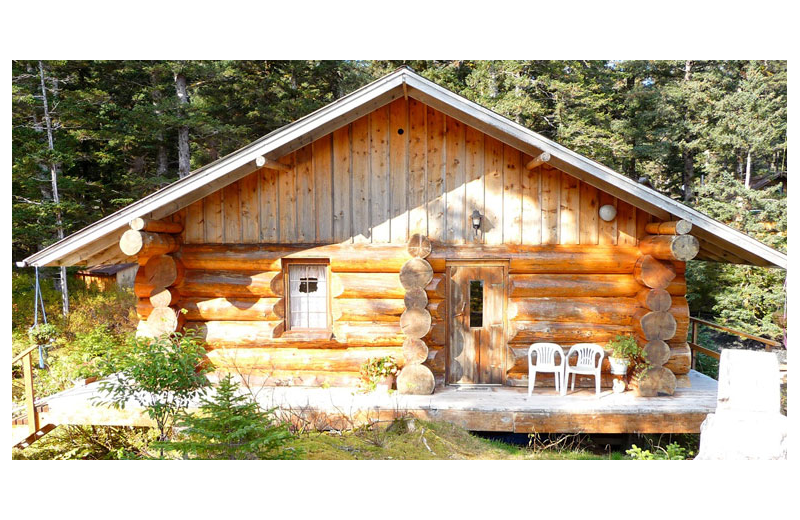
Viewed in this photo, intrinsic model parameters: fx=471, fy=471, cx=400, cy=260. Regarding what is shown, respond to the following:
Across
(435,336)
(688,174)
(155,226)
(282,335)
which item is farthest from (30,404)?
(688,174)

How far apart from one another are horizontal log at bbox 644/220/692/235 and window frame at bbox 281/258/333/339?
542 centimetres

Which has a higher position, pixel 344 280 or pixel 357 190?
pixel 357 190

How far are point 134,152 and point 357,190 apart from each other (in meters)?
14.0

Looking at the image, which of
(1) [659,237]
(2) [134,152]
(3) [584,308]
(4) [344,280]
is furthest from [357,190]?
(2) [134,152]

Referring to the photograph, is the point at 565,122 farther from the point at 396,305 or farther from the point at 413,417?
the point at 413,417

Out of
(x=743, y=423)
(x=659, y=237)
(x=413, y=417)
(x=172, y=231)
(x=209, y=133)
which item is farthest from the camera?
(x=209, y=133)

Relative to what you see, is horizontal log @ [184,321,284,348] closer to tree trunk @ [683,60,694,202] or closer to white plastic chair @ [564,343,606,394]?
white plastic chair @ [564,343,606,394]

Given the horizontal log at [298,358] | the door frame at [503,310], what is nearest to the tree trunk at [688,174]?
the door frame at [503,310]

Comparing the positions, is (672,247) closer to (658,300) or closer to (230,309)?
(658,300)

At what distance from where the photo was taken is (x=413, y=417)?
6.93 metres

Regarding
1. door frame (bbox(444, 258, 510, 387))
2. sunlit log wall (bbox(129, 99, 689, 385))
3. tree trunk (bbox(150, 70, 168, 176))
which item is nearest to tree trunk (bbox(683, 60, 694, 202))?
sunlit log wall (bbox(129, 99, 689, 385))

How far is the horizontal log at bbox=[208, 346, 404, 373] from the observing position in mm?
8180

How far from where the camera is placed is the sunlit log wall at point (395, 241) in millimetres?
8031

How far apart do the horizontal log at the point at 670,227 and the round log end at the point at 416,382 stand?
430 cm
